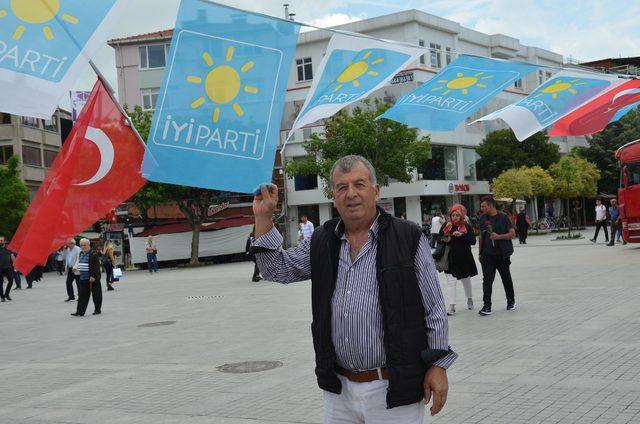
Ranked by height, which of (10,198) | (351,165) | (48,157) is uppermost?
(48,157)

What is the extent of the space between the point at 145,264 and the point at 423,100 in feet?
132

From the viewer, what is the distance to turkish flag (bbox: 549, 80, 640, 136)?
31.7 ft

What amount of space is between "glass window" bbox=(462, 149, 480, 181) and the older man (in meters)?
56.1

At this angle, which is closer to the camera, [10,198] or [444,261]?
[444,261]

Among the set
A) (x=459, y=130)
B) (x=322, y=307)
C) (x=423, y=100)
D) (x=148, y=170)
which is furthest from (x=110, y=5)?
(x=459, y=130)

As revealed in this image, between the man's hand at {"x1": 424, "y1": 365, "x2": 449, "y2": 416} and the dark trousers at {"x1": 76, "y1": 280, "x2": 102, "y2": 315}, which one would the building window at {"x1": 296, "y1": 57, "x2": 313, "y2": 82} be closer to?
the dark trousers at {"x1": 76, "y1": 280, "x2": 102, "y2": 315}

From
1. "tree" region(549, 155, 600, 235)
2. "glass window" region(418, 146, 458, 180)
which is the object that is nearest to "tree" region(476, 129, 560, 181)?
"tree" region(549, 155, 600, 235)

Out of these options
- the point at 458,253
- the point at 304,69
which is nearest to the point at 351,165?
the point at 458,253

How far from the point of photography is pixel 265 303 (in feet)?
57.4

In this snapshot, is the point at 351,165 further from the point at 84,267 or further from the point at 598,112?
the point at 84,267

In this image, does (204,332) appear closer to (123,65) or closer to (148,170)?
(148,170)

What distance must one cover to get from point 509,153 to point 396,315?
56395mm

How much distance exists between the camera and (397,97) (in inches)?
2064

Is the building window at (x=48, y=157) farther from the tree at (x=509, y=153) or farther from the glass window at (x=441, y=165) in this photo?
the tree at (x=509, y=153)
